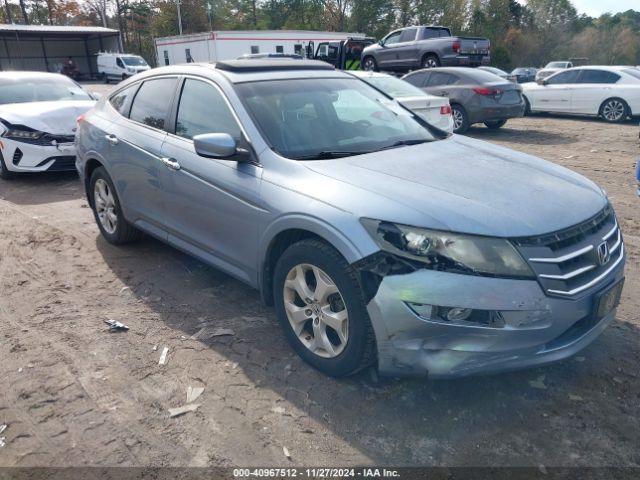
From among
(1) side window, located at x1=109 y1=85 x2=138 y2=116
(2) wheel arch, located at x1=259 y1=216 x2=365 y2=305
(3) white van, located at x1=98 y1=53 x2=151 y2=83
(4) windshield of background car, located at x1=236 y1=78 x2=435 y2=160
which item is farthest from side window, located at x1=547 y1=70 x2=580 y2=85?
(3) white van, located at x1=98 y1=53 x2=151 y2=83

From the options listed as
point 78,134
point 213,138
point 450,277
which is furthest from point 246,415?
point 78,134

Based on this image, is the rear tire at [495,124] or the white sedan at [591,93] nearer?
the rear tire at [495,124]

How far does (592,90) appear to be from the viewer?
13375 mm

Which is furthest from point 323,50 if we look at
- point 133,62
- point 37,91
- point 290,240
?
point 290,240

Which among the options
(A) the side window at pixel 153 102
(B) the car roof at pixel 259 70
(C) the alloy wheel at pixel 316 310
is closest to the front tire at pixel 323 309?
(C) the alloy wheel at pixel 316 310

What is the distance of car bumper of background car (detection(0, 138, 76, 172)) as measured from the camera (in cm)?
756

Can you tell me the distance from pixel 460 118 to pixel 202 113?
30.3ft

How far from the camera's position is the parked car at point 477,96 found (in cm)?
1145

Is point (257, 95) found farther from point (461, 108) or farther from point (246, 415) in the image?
point (461, 108)

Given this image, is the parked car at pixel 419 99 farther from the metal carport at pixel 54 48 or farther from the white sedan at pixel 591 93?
the metal carport at pixel 54 48

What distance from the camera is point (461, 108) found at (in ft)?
38.5

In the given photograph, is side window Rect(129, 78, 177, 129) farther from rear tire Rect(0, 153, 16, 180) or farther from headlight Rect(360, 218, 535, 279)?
rear tire Rect(0, 153, 16, 180)

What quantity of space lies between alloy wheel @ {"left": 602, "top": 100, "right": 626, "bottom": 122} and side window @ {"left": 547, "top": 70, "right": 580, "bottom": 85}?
1.21 metres

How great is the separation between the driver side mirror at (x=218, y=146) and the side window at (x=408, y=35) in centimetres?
1615
